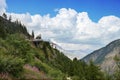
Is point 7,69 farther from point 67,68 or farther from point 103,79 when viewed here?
point 67,68

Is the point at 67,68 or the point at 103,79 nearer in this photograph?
the point at 103,79

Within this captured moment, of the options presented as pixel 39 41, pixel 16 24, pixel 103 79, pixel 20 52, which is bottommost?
pixel 103 79

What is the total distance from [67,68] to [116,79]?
60.1 m

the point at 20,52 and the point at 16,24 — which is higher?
the point at 16,24

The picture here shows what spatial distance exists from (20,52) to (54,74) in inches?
244

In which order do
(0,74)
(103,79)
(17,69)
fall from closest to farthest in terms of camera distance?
(0,74) < (17,69) < (103,79)

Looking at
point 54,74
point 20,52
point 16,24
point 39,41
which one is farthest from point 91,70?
point 16,24

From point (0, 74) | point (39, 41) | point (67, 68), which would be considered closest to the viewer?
point (0, 74)

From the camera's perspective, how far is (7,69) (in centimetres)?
2541

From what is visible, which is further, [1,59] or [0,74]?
[1,59]

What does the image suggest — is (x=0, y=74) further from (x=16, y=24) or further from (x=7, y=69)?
(x=16, y=24)

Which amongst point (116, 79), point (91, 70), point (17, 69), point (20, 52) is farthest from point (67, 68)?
point (17, 69)

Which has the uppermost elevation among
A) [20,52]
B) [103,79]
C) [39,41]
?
[39,41]

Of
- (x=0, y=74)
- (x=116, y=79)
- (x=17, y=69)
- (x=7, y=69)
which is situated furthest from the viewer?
(x=116, y=79)
